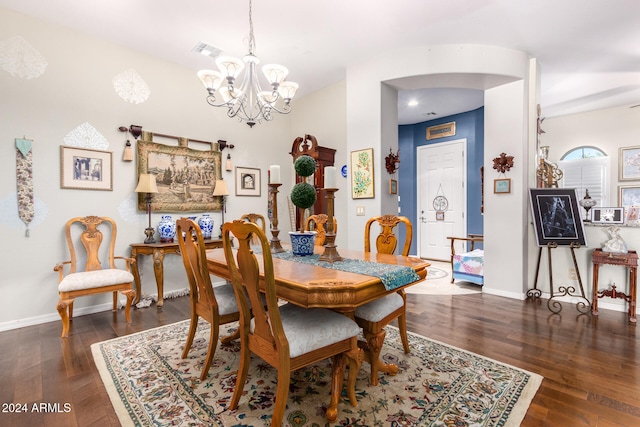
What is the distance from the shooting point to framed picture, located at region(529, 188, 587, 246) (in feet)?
10.8

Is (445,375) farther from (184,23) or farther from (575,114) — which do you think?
(575,114)

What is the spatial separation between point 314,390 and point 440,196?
525 cm

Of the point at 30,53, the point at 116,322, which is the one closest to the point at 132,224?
the point at 116,322

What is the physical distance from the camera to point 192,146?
4062mm

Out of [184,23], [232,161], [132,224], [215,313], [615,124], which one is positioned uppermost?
[184,23]

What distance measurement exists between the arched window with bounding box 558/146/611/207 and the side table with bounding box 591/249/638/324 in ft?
11.1

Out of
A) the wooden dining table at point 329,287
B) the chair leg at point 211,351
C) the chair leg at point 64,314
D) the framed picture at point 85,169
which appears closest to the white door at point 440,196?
the wooden dining table at point 329,287

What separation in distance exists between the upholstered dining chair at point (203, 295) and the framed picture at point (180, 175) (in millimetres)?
1968

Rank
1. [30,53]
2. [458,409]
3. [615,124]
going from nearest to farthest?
1. [458,409]
2. [30,53]
3. [615,124]

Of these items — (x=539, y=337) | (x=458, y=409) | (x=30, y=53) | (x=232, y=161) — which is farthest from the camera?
(x=232, y=161)

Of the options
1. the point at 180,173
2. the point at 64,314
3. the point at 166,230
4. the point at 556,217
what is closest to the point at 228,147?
the point at 180,173

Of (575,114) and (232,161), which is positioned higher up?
(575,114)

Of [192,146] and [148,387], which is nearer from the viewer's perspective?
[148,387]

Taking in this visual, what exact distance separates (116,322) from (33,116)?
2.10 meters
